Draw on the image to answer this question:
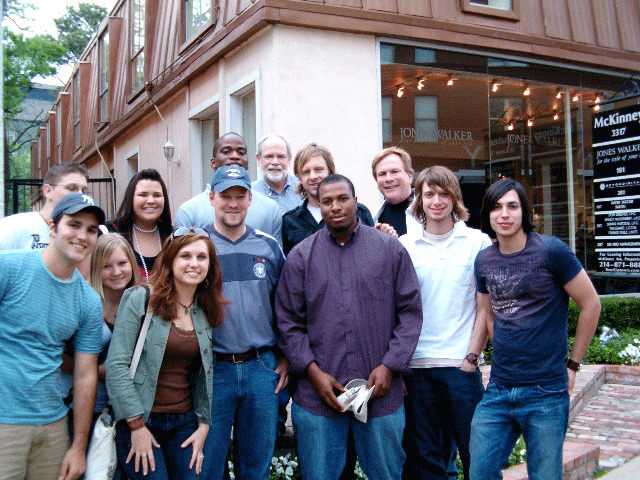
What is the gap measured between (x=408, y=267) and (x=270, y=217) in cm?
117

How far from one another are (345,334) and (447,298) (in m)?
0.74

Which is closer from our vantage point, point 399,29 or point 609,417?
point 609,417

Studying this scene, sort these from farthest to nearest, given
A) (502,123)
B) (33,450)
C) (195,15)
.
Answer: (195,15), (502,123), (33,450)

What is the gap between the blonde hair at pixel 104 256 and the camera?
3609mm

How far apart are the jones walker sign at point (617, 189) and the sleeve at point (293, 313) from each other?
7.35 metres

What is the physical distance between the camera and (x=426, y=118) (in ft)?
30.8

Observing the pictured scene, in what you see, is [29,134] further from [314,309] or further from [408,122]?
[314,309]

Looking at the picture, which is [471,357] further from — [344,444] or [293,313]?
[293,313]

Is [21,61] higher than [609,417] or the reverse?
higher

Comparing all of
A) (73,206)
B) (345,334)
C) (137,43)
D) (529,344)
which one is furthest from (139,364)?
(137,43)

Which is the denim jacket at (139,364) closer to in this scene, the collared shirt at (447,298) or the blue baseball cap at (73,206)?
the blue baseball cap at (73,206)

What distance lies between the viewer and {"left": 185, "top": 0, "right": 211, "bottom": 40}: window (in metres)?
10.2

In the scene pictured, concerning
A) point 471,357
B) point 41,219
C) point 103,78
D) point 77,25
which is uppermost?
point 77,25

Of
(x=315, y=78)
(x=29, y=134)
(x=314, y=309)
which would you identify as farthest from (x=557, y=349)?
(x=29, y=134)
